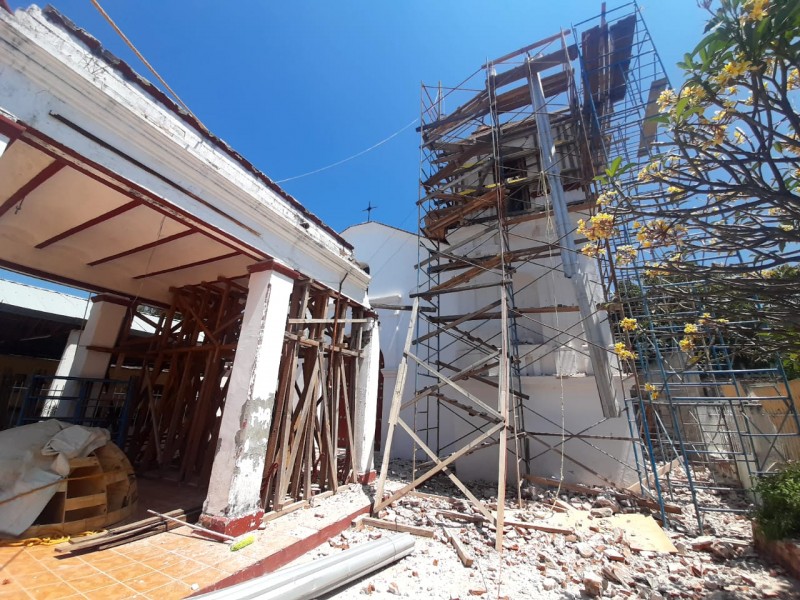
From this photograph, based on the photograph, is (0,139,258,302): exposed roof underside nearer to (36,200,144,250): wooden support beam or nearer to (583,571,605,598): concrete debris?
(36,200,144,250): wooden support beam

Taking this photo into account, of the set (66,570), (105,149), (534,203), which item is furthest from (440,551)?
(534,203)

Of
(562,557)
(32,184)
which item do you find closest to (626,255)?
(562,557)

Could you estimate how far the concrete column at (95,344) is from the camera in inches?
264

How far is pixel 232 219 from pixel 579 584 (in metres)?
5.56

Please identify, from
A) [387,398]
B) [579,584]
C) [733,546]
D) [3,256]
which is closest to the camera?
[579,584]

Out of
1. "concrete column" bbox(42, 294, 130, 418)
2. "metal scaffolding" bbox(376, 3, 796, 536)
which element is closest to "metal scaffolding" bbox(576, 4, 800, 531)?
"metal scaffolding" bbox(376, 3, 796, 536)

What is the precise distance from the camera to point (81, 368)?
6703mm

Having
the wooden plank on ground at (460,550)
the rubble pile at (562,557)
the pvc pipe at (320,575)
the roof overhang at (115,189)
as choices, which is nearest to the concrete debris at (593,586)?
the rubble pile at (562,557)

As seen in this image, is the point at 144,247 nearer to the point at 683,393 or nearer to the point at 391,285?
the point at 391,285

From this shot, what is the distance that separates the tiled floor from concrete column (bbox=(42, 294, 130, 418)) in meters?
4.21

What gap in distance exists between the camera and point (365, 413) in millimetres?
6711

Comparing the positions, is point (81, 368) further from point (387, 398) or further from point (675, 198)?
→ point (675, 198)

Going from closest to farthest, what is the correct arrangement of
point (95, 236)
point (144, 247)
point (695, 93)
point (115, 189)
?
point (695, 93)
point (115, 189)
point (95, 236)
point (144, 247)

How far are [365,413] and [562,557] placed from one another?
12.0ft
